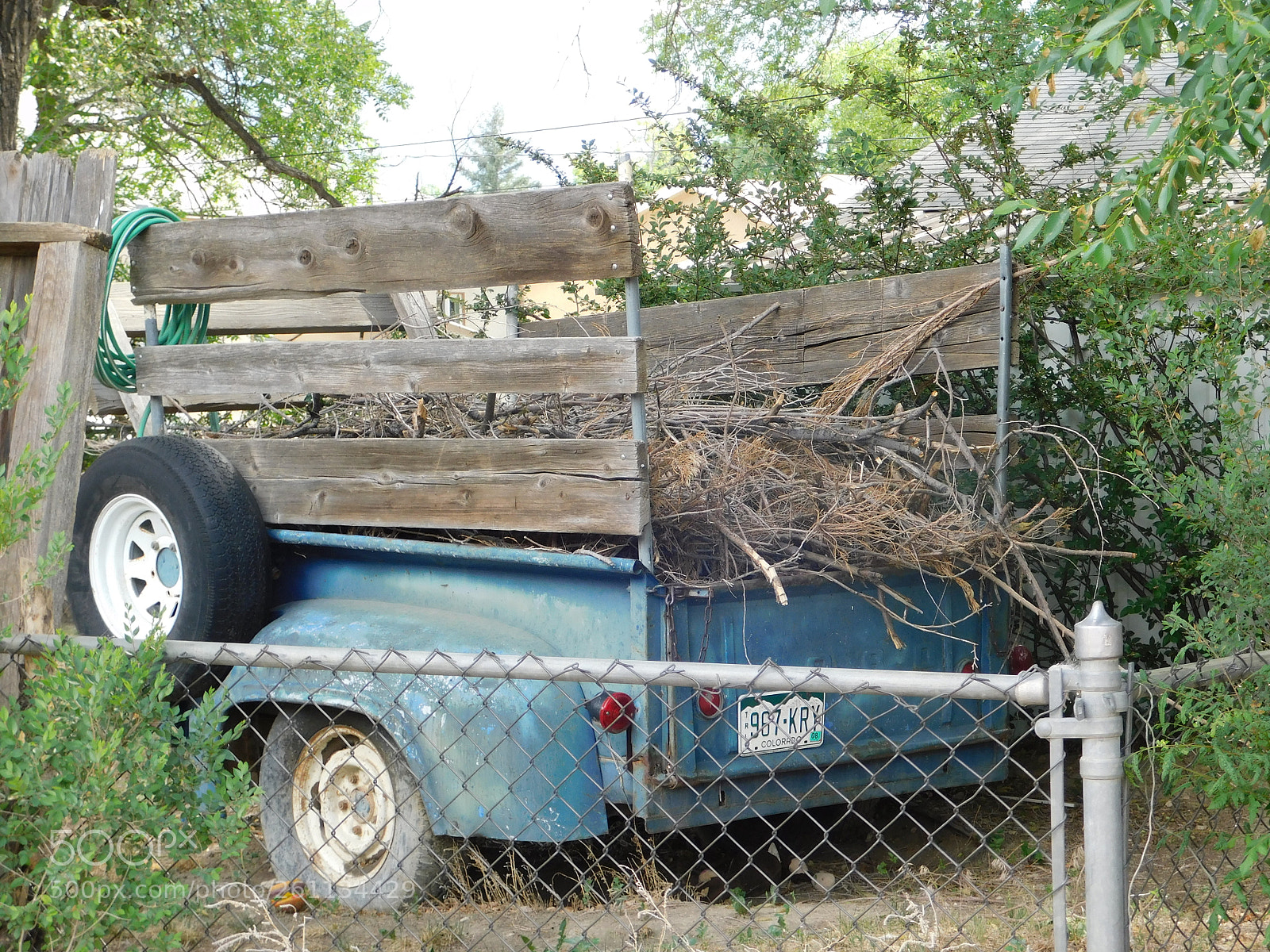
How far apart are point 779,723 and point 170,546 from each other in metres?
2.30

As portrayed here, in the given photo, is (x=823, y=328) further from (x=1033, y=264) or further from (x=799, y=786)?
(x=799, y=786)

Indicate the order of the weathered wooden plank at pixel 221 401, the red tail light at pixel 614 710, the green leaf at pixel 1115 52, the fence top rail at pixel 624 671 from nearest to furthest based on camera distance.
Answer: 1. the fence top rail at pixel 624 671
2. the green leaf at pixel 1115 52
3. the red tail light at pixel 614 710
4. the weathered wooden plank at pixel 221 401

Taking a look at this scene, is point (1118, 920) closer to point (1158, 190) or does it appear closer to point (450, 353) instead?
point (1158, 190)

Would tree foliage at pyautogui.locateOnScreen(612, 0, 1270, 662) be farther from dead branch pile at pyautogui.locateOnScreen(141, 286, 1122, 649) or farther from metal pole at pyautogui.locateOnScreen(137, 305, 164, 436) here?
metal pole at pyautogui.locateOnScreen(137, 305, 164, 436)

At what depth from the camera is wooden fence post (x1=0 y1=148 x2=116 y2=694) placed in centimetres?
258

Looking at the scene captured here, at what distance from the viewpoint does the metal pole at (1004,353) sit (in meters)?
3.84

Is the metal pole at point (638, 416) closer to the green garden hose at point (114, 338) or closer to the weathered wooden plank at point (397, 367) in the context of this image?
the weathered wooden plank at point (397, 367)

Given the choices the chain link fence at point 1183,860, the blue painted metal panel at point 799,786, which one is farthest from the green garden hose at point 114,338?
the chain link fence at point 1183,860

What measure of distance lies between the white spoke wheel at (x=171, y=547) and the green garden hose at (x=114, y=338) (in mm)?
555

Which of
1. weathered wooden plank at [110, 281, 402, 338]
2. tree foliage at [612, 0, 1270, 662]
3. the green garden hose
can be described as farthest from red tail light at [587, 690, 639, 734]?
weathered wooden plank at [110, 281, 402, 338]

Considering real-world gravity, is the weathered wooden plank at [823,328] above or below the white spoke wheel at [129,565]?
above

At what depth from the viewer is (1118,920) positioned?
5.53ft

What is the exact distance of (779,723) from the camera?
3.32m

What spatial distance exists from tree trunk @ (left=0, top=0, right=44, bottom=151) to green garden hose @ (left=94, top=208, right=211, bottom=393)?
6.49m
